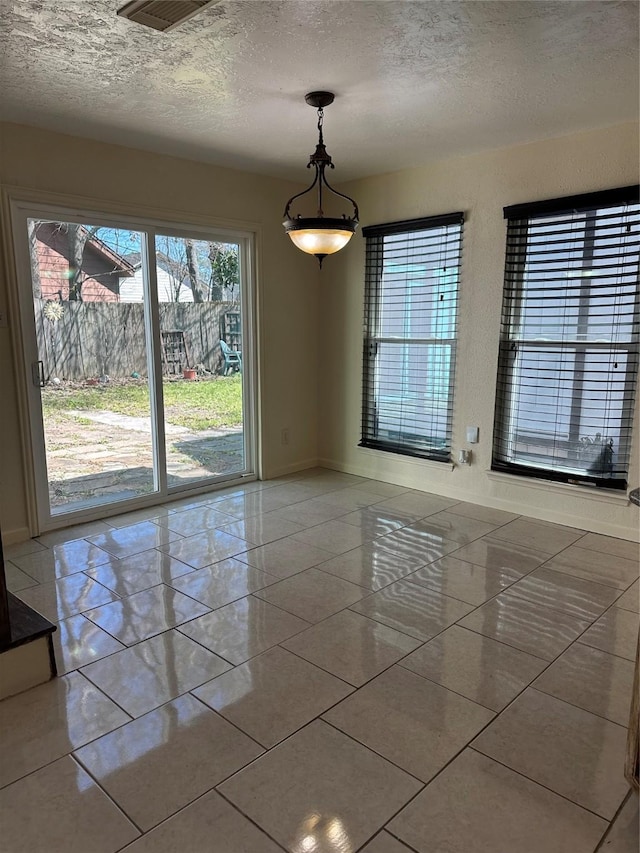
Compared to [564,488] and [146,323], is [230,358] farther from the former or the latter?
[564,488]

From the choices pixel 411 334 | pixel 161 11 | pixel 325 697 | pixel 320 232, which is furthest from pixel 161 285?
pixel 325 697

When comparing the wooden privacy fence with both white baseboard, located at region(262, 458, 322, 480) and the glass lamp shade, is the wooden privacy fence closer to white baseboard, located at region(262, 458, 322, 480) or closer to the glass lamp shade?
white baseboard, located at region(262, 458, 322, 480)

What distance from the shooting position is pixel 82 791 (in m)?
1.70

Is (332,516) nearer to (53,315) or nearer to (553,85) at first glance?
(53,315)

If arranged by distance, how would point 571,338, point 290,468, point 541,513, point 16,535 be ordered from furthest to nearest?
point 290,468 → point 541,513 → point 571,338 → point 16,535

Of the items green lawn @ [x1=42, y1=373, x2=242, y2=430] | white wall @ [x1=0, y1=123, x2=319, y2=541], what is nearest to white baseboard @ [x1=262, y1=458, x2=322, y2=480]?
white wall @ [x1=0, y1=123, x2=319, y2=541]

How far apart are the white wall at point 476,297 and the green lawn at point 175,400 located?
0.99m

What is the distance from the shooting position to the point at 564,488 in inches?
153

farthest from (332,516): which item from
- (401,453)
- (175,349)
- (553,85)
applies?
(553,85)

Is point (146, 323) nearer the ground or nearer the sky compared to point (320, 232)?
nearer the ground

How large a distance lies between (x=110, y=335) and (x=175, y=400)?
0.69 metres

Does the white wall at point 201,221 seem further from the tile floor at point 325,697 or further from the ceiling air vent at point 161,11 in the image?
the ceiling air vent at point 161,11

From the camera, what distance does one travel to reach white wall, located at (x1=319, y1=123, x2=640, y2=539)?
362 centimetres

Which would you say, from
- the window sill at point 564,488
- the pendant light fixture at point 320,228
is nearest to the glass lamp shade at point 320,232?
the pendant light fixture at point 320,228
